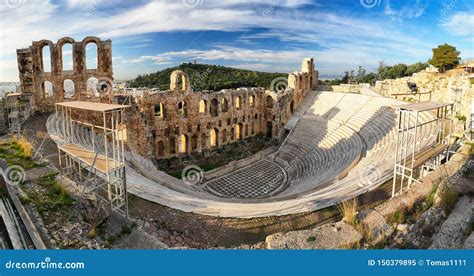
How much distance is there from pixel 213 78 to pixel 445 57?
118 ft

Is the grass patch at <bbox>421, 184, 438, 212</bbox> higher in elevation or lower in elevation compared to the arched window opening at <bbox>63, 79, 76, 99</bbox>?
lower

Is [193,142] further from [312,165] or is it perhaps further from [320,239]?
[320,239]

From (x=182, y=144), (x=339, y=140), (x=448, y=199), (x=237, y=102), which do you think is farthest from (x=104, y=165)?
(x=237, y=102)

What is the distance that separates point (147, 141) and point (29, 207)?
13.6m

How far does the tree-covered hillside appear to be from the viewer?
168ft

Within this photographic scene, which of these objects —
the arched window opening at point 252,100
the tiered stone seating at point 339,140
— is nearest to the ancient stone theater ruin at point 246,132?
→ the arched window opening at point 252,100

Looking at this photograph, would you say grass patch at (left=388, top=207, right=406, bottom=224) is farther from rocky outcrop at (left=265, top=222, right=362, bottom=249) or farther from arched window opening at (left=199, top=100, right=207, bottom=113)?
arched window opening at (left=199, top=100, right=207, bottom=113)

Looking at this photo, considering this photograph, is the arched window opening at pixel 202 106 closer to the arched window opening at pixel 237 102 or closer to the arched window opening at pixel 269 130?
the arched window opening at pixel 237 102

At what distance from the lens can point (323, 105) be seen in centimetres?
3241

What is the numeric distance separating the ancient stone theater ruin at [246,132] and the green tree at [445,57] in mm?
7611

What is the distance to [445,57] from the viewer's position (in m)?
32.6

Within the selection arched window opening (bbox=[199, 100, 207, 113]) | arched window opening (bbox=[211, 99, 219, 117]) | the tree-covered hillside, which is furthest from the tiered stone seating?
the tree-covered hillside

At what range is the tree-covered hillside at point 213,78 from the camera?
51.1m

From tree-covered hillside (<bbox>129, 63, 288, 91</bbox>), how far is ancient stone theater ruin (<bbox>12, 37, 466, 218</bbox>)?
18.1 m
